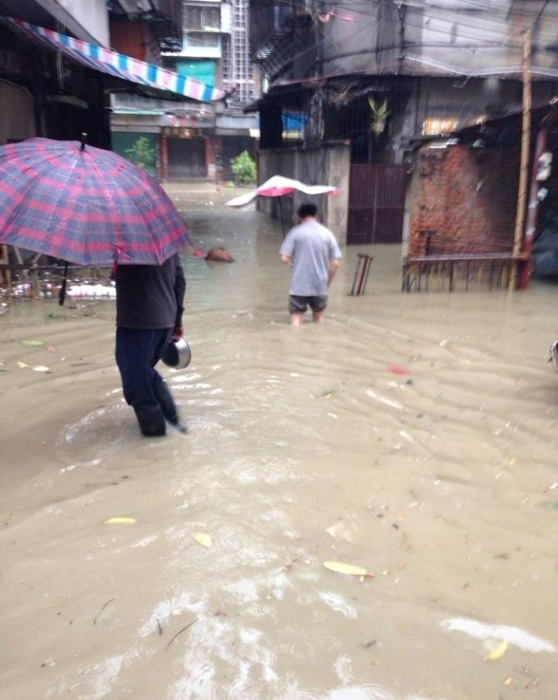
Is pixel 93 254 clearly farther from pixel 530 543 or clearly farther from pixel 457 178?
pixel 457 178

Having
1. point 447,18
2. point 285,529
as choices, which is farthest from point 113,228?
point 447,18

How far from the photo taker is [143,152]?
121 feet

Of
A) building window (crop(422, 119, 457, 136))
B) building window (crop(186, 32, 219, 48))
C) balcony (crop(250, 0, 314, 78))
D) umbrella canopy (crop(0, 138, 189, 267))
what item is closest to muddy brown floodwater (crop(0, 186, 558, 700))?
umbrella canopy (crop(0, 138, 189, 267))

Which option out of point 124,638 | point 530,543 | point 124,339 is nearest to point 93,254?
point 124,339

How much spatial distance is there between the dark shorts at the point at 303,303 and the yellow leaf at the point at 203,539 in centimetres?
464

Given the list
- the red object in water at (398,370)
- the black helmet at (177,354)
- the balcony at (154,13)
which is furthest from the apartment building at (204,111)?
the black helmet at (177,354)

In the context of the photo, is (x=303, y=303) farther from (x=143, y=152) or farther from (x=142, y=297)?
(x=143, y=152)

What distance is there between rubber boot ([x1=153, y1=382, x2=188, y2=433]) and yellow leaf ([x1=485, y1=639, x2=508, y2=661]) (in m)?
2.60

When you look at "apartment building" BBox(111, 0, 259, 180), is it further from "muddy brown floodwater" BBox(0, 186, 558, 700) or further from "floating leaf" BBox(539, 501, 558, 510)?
"floating leaf" BBox(539, 501, 558, 510)

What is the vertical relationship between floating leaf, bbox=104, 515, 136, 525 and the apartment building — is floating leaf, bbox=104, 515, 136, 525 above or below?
below

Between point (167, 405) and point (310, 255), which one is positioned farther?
point (310, 255)

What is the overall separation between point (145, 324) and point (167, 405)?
2.43ft

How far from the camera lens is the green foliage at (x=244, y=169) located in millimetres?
36625

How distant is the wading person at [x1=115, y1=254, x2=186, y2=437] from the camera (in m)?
3.96
